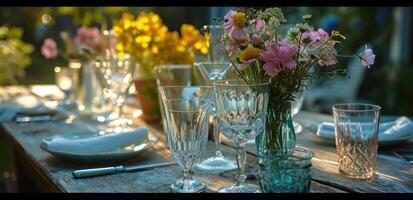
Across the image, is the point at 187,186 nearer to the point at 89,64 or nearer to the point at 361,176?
the point at 361,176

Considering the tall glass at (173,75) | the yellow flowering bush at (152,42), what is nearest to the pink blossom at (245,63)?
the tall glass at (173,75)

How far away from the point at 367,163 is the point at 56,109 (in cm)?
140

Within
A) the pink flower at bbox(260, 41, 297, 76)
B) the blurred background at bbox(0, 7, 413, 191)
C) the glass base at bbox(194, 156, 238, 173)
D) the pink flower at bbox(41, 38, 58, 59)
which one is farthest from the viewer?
the blurred background at bbox(0, 7, 413, 191)

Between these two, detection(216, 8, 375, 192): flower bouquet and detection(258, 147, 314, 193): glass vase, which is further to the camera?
detection(216, 8, 375, 192): flower bouquet

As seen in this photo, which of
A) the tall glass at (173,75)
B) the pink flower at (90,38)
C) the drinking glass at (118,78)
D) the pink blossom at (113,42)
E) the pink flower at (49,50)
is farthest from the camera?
the pink flower at (49,50)

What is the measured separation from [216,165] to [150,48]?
82cm

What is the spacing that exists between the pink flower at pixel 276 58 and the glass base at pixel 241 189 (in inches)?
9.6

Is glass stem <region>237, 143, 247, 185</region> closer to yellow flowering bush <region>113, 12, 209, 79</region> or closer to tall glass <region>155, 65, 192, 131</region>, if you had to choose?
tall glass <region>155, 65, 192, 131</region>

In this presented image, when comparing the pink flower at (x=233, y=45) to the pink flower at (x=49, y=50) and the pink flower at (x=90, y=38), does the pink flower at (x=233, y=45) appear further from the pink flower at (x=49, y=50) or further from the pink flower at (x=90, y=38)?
the pink flower at (x=49, y=50)

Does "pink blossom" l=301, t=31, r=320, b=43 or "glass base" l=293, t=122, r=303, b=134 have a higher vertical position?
"pink blossom" l=301, t=31, r=320, b=43

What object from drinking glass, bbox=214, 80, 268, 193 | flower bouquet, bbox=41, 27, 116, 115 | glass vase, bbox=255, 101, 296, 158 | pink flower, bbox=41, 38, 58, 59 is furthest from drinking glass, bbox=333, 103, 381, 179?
pink flower, bbox=41, 38, 58, 59

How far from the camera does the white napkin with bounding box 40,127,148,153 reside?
1500mm

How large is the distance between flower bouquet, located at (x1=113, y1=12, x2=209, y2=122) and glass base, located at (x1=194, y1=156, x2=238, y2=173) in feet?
2.23

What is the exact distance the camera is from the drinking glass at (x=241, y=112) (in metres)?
1.18
